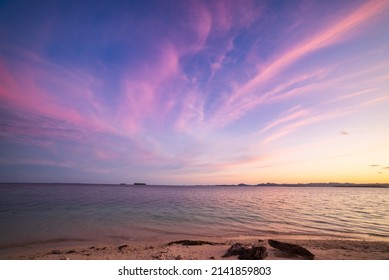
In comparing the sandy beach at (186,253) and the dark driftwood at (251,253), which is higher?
the dark driftwood at (251,253)

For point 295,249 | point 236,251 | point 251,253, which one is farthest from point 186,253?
point 295,249

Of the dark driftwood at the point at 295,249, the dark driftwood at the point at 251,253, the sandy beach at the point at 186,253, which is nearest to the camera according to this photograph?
the dark driftwood at the point at 251,253

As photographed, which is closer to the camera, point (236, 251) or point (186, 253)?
point (236, 251)

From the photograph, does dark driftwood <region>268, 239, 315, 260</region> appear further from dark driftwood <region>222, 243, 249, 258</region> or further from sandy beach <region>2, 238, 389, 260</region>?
dark driftwood <region>222, 243, 249, 258</region>

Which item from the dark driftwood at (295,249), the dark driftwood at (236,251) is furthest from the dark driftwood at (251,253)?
the dark driftwood at (295,249)

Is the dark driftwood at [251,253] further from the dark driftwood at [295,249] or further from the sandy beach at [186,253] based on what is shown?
the dark driftwood at [295,249]

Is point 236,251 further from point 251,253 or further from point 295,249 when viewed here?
point 295,249

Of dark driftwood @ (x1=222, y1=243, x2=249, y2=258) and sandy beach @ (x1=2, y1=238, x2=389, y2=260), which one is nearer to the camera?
dark driftwood @ (x1=222, y1=243, x2=249, y2=258)

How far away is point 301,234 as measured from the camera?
15.7m

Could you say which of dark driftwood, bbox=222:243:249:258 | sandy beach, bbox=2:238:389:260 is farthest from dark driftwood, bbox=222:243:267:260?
sandy beach, bbox=2:238:389:260

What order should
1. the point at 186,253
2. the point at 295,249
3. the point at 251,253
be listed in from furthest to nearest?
1. the point at 186,253
2. the point at 295,249
3. the point at 251,253
